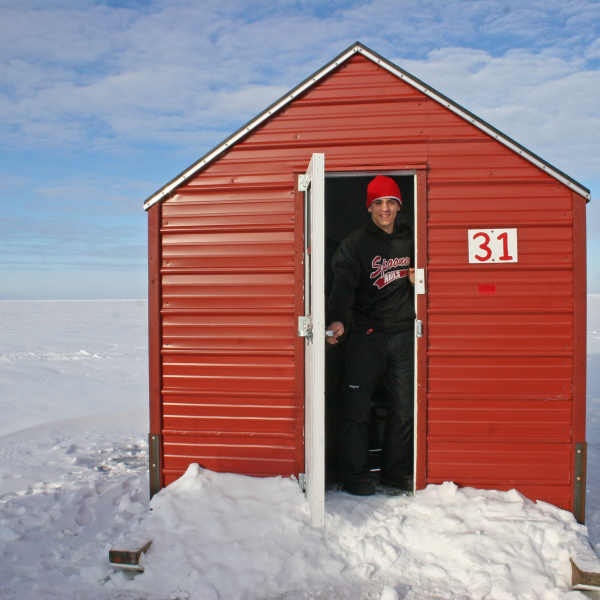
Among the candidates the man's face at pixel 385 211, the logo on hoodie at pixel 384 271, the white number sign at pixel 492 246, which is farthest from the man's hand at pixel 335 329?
the white number sign at pixel 492 246

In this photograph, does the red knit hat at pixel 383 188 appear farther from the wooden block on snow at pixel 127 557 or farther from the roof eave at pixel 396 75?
the wooden block on snow at pixel 127 557

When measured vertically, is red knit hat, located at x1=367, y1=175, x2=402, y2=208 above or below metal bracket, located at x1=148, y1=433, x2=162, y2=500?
above

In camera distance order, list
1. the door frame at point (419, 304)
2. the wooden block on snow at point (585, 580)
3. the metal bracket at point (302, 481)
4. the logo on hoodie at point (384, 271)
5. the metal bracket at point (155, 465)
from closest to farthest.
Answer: the wooden block on snow at point (585, 580)
the metal bracket at point (302, 481)
the door frame at point (419, 304)
the logo on hoodie at point (384, 271)
the metal bracket at point (155, 465)

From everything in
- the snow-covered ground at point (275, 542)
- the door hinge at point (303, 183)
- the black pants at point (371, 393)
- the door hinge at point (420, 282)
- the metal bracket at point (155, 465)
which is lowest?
the snow-covered ground at point (275, 542)

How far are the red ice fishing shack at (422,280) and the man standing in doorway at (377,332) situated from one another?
0.17 m

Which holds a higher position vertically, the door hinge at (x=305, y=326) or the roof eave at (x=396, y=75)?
the roof eave at (x=396, y=75)

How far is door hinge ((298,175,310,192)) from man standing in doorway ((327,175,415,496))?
538mm

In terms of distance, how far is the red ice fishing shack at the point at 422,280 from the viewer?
3.42 m

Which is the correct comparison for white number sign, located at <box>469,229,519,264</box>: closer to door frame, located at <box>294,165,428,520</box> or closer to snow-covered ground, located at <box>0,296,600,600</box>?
door frame, located at <box>294,165,428,520</box>

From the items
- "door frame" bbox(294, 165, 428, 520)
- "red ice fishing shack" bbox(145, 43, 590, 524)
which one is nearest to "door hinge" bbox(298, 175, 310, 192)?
"red ice fishing shack" bbox(145, 43, 590, 524)

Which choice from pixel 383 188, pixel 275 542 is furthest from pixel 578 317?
pixel 275 542

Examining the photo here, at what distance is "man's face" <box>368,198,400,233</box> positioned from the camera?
3508mm

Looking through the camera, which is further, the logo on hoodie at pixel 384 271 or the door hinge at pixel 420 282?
the logo on hoodie at pixel 384 271

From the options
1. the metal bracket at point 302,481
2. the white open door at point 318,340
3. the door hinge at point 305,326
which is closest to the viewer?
the white open door at point 318,340
